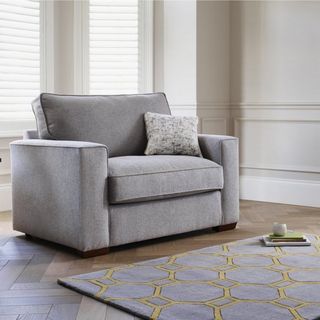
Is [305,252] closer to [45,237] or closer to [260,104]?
[45,237]

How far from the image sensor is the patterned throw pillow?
407 centimetres

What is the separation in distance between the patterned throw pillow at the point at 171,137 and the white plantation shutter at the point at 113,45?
4.59 ft

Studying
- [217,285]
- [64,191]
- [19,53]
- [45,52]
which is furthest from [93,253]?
[45,52]

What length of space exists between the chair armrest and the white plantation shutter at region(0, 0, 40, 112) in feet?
4.05

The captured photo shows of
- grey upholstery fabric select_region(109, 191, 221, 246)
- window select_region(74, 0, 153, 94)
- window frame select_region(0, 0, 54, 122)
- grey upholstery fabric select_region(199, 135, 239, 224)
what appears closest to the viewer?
grey upholstery fabric select_region(109, 191, 221, 246)

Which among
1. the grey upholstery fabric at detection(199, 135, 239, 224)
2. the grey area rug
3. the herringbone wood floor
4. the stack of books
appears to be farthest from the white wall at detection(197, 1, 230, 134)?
the grey area rug

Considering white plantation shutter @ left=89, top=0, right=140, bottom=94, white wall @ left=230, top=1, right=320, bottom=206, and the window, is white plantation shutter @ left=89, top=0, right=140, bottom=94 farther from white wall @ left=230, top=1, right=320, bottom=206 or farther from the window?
white wall @ left=230, top=1, right=320, bottom=206

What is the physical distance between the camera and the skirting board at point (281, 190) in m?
5.12

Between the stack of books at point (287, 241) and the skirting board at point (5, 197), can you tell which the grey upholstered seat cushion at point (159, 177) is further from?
the skirting board at point (5, 197)

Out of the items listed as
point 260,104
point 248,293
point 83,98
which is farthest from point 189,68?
point 248,293

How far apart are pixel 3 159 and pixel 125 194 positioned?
1868mm

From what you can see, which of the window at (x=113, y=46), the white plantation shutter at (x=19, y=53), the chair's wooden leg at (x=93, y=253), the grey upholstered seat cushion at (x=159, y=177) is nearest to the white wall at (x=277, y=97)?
the window at (x=113, y=46)

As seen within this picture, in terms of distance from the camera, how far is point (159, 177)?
11.7ft

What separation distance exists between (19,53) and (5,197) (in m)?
1.17
